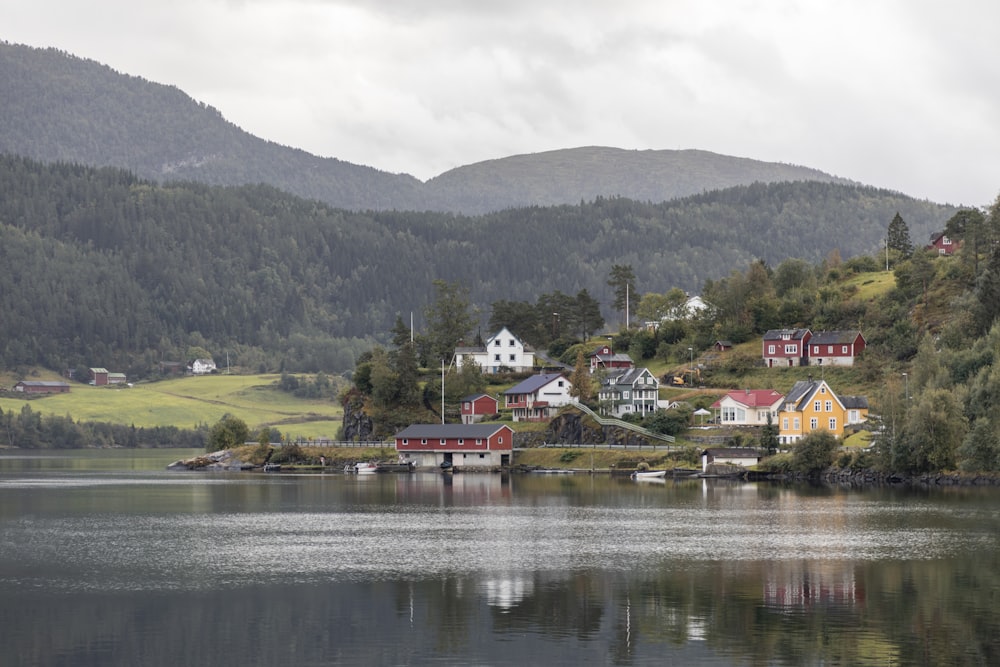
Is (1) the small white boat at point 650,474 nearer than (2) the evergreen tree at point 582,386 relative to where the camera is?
Yes

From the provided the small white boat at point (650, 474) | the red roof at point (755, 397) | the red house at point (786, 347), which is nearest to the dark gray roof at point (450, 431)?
the small white boat at point (650, 474)

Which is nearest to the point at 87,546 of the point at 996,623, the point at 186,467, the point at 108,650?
the point at 108,650

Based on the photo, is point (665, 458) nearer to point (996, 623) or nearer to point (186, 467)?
point (186, 467)

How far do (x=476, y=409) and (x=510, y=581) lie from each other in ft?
319

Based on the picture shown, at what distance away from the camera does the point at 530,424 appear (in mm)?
148250

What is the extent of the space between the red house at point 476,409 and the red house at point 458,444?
24.9ft

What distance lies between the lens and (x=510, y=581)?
56531 millimetres

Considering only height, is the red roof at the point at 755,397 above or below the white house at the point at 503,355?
A: below

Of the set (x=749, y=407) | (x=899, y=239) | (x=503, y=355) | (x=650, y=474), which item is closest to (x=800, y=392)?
(x=749, y=407)

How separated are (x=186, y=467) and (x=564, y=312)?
53.1 m

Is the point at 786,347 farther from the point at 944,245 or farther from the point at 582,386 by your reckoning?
the point at 944,245

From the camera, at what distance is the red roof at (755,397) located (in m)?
Answer: 134

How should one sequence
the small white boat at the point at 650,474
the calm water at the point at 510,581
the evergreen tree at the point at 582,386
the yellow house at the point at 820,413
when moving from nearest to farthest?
the calm water at the point at 510,581 → the small white boat at the point at 650,474 → the yellow house at the point at 820,413 → the evergreen tree at the point at 582,386

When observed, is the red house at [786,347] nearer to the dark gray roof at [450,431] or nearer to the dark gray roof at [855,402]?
the dark gray roof at [855,402]
